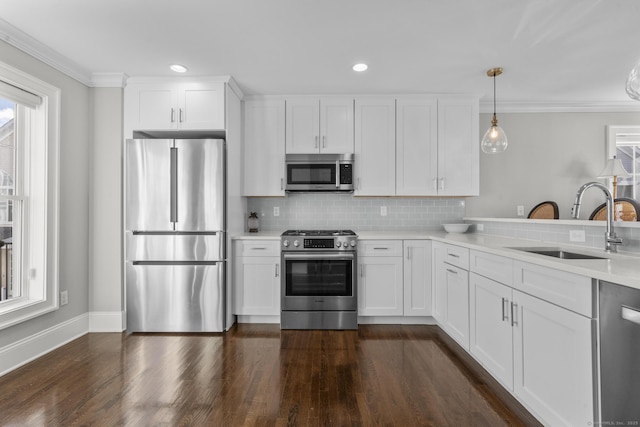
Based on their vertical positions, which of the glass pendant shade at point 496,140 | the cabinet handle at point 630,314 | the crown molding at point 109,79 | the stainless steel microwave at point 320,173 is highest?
the crown molding at point 109,79

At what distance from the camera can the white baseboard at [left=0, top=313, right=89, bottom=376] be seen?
2.26 metres

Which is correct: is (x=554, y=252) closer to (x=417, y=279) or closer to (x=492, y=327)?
(x=492, y=327)

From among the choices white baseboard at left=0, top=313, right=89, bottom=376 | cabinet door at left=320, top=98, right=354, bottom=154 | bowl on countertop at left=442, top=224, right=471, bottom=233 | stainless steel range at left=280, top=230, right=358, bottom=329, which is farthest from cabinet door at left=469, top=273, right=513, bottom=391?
white baseboard at left=0, top=313, right=89, bottom=376

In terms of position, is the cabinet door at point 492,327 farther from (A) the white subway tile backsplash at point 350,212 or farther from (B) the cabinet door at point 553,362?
(A) the white subway tile backsplash at point 350,212

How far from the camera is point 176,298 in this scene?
2.98m

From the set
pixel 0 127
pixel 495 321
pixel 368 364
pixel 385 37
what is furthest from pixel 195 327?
pixel 385 37

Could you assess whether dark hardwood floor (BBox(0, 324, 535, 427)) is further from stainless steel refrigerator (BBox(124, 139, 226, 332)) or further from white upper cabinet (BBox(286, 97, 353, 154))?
white upper cabinet (BBox(286, 97, 353, 154))

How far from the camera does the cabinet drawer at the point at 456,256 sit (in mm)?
2465

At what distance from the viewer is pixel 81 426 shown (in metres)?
1.68

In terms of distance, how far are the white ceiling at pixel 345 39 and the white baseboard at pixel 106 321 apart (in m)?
2.23

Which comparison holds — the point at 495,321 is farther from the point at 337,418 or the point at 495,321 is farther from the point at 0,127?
the point at 0,127

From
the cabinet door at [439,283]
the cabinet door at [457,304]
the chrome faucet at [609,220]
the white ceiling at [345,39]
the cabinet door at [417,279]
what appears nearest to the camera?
the chrome faucet at [609,220]

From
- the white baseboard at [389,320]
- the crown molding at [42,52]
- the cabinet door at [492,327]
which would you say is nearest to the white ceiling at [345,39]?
the crown molding at [42,52]

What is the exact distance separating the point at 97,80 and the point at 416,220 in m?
3.63
